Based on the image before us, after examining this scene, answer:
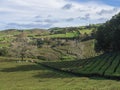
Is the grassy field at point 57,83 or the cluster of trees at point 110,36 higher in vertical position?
the cluster of trees at point 110,36

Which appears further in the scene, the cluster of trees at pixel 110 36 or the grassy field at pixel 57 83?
the cluster of trees at pixel 110 36

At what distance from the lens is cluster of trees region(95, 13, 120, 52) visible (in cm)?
14388

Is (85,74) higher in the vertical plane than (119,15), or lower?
lower

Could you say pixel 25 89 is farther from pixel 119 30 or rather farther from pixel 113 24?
pixel 113 24

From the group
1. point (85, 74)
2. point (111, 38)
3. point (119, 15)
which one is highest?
point (119, 15)

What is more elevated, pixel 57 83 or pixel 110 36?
pixel 110 36

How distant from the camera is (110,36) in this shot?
14675 centimetres

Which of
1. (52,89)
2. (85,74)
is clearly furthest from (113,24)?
(52,89)

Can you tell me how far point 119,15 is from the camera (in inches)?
6117

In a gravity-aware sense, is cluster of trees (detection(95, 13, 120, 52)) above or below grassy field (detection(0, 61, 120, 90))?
above

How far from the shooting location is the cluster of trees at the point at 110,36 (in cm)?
14388

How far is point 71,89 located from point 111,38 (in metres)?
96.9

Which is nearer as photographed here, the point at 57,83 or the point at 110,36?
the point at 57,83

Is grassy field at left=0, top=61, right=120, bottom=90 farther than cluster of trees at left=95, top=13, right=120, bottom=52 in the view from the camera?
No
